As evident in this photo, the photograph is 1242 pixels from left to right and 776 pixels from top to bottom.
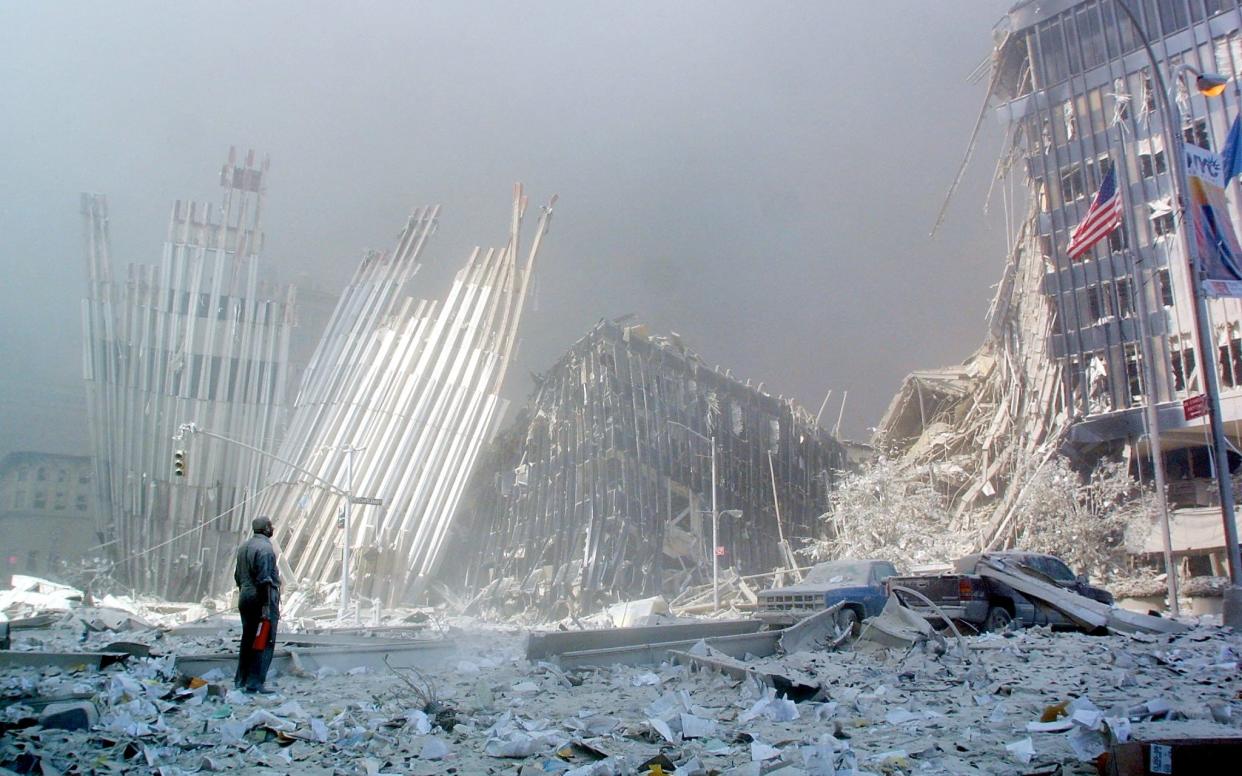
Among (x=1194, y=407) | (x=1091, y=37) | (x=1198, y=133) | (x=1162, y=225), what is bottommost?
(x=1194, y=407)

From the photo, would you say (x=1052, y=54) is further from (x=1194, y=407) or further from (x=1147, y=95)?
(x=1194, y=407)

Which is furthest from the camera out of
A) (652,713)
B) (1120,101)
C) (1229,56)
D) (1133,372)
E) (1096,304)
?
(1096,304)

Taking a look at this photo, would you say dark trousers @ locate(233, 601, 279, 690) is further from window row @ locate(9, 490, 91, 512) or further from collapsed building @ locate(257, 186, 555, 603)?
window row @ locate(9, 490, 91, 512)

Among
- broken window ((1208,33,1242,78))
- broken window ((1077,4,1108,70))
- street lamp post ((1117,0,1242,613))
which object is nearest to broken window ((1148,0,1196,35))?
broken window ((1208,33,1242,78))

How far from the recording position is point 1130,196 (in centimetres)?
3127

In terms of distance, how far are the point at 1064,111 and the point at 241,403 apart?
41.0 metres

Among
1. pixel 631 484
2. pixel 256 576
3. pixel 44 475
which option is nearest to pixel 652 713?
pixel 256 576

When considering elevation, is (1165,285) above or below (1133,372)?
above

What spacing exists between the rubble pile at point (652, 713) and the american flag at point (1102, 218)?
12580mm

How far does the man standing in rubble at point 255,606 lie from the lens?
27.6 ft

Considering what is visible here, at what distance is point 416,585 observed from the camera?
3653cm

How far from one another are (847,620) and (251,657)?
8410 millimetres

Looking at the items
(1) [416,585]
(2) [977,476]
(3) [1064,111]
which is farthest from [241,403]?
(3) [1064,111]

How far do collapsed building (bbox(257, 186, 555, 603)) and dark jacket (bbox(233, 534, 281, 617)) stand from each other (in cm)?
2607
